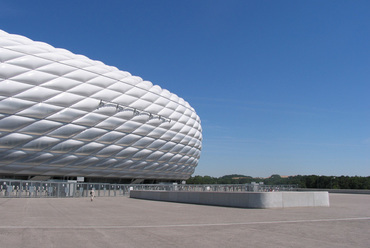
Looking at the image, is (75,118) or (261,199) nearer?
(261,199)

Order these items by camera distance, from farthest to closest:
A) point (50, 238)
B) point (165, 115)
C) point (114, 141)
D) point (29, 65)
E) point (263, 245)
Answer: point (165, 115), point (114, 141), point (29, 65), point (50, 238), point (263, 245)

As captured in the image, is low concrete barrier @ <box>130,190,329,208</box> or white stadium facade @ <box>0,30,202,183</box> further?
white stadium facade @ <box>0,30,202,183</box>

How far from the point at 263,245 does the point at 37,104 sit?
86.6ft

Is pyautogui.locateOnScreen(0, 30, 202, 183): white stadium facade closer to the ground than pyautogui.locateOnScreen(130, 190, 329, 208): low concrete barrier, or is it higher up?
higher up

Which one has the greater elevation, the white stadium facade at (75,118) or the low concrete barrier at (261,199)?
the white stadium facade at (75,118)

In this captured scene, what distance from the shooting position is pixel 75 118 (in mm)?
30344

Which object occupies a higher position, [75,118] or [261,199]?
[75,118]

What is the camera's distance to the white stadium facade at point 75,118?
27328 millimetres

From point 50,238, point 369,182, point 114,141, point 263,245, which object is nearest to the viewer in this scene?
point 263,245

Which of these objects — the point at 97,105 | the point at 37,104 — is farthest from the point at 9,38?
the point at 97,105

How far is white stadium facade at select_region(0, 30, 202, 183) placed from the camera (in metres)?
27.3

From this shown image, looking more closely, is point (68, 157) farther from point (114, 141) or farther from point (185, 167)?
point (185, 167)

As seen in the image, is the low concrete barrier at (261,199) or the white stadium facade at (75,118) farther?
the white stadium facade at (75,118)

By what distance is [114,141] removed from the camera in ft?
110
